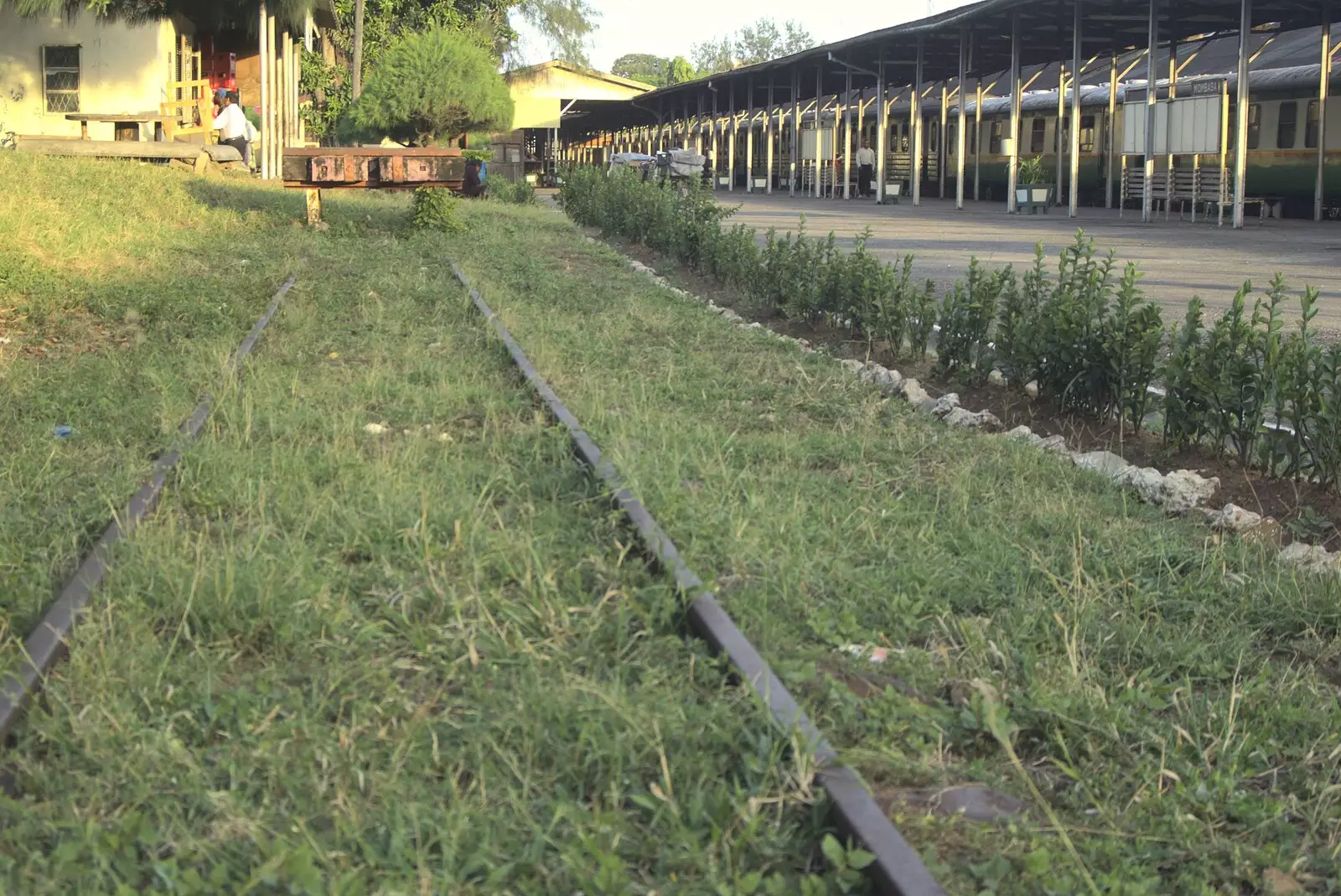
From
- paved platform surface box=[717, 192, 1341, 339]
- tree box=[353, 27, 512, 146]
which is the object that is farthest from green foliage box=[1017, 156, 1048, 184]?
tree box=[353, 27, 512, 146]

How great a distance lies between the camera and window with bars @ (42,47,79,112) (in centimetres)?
2394

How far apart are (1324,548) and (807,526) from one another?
5.61 feet

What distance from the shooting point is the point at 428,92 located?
20.0 m

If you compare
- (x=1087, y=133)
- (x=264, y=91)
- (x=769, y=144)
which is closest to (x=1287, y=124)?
(x=1087, y=133)

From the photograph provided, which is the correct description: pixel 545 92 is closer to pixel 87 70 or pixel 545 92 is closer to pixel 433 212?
pixel 87 70

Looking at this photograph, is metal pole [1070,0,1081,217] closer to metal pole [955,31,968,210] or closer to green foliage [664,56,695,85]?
metal pole [955,31,968,210]

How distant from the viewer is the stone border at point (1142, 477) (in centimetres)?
461

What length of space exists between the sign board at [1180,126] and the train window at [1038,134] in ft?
32.9

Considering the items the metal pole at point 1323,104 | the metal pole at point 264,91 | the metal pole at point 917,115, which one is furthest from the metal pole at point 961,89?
the metal pole at point 264,91

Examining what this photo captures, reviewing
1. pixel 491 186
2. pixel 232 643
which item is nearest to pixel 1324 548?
pixel 232 643

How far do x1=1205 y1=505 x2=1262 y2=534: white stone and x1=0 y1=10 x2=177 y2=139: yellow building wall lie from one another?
22486 mm

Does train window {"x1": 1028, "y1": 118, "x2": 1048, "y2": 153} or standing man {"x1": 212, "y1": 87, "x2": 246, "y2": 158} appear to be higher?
train window {"x1": 1028, "y1": 118, "x2": 1048, "y2": 153}

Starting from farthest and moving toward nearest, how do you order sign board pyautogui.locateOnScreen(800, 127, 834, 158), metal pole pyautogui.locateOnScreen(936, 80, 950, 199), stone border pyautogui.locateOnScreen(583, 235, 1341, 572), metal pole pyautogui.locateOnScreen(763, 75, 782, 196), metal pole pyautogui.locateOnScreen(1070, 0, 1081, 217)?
1. metal pole pyautogui.locateOnScreen(763, 75, 782, 196)
2. sign board pyautogui.locateOnScreen(800, 127, 834, 158)
3. metal pole pyautogui.locateOnScreen(936, 80, 950, 199)
4. metal pole pyautogui.locateOnScreen(1070, 0, 1081, 217)
5. stone border pyautogui.locateOnScreen(583, 235, 1341, 572)

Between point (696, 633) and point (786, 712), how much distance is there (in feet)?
2.11
